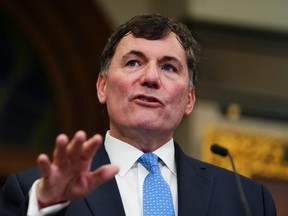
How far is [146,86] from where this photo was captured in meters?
2.82

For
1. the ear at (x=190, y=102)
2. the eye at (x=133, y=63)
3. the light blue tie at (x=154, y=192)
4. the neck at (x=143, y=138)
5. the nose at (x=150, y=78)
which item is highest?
the eye at (x=133, y=63)

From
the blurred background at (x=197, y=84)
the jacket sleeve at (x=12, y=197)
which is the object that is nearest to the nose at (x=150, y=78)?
the jacket sleeve at (x=12, y=197)

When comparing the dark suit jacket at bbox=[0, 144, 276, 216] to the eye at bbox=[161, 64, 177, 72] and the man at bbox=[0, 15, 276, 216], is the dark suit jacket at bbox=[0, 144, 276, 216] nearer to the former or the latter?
the man at bbox=[0, 15, 276, 216]

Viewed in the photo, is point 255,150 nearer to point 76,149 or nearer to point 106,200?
Result: point 106,200

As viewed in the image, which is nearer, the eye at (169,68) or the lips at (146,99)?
the lips at (146,99)

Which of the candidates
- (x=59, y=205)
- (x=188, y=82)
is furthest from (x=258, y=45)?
(x=59, y=205)

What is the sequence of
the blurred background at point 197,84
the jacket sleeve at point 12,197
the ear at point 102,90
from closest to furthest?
the jacket sleeve at point 12,197 → the ear at point 102,90 → the blurred background at point 197,84

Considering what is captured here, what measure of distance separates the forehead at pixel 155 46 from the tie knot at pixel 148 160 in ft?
1.03

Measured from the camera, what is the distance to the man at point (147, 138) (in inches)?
106

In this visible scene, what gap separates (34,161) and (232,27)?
1.51 metres

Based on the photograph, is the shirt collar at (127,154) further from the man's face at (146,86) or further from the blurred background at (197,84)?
the blurred background at (197,84)

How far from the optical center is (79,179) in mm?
2377

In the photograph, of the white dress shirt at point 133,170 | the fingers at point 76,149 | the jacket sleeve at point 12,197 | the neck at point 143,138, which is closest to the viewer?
the fingers at point 76,149

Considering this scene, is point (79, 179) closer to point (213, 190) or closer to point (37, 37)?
point (213, 190)
